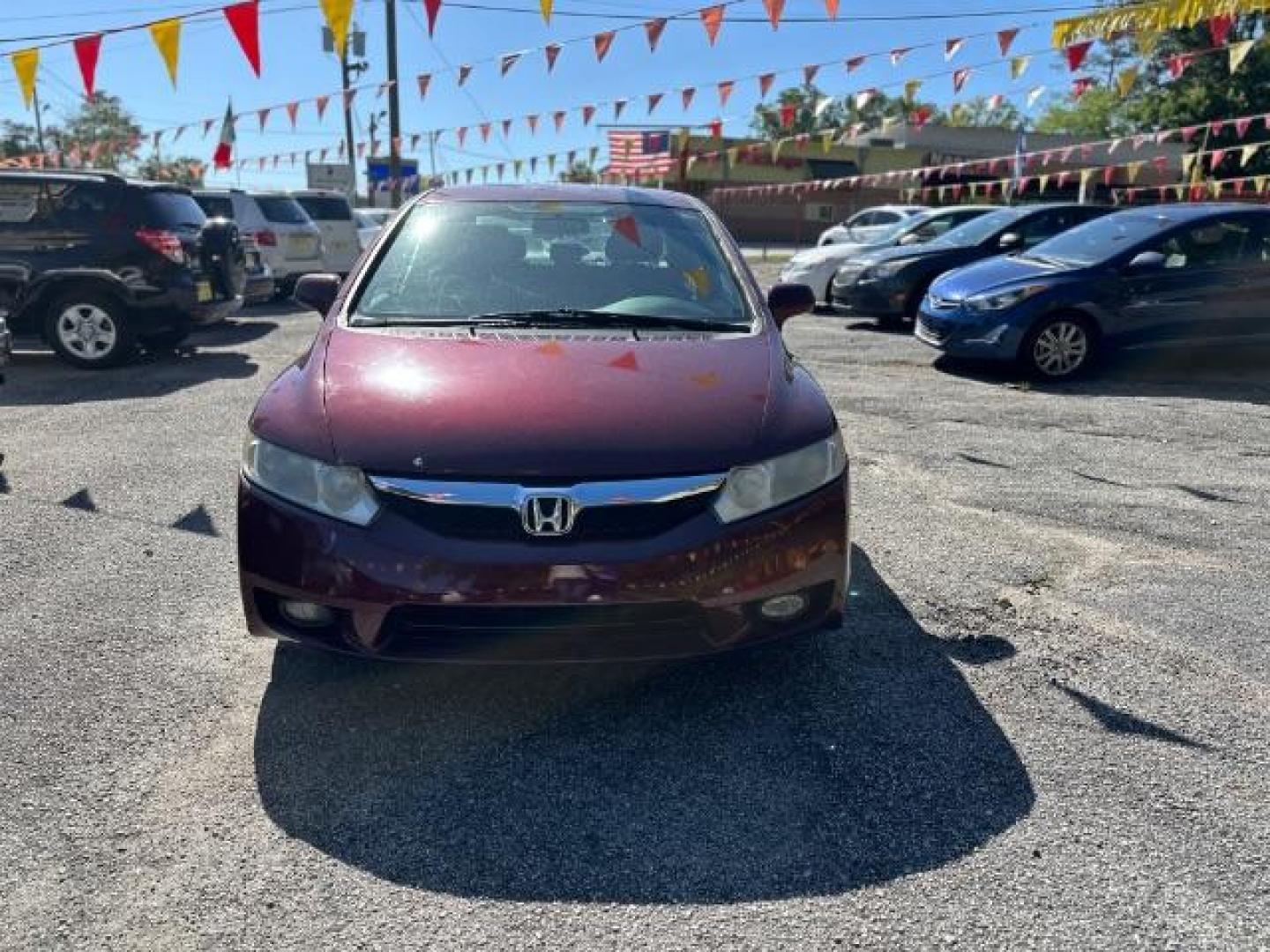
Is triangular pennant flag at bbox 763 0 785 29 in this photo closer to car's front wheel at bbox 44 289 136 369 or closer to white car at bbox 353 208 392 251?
car's front wheel at bbox 44 289 136 369

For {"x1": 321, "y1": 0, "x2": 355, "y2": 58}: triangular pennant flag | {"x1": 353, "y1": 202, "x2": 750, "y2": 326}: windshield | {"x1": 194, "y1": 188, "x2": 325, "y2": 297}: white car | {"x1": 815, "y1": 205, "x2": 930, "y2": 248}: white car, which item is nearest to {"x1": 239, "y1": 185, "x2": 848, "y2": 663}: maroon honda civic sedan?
{"x1": 353, "y1": 202, "x2": 750, "y2": 326}: windshield

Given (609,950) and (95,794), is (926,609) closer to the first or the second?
(609,950)

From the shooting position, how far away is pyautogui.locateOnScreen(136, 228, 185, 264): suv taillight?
332 inches

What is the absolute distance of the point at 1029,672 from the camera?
127 inches

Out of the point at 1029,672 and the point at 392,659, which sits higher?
the point at 392,659

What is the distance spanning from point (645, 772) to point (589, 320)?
1599mm

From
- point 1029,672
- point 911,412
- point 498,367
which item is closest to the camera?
point 498,367

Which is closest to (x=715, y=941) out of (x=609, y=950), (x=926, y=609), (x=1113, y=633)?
(x=609, y=950)

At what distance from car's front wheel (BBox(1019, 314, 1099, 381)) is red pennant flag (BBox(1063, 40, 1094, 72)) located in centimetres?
501

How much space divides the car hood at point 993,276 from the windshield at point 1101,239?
0.24m

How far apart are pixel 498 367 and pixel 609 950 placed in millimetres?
1678

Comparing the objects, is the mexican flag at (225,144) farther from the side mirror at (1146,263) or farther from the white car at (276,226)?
the side mirror at (1146,263)

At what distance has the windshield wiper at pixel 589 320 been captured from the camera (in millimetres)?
3436

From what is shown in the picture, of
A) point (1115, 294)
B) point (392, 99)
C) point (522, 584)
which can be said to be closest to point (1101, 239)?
point (1115, 294)
